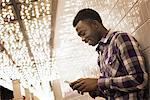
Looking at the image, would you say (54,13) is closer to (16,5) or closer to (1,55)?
(16,5)

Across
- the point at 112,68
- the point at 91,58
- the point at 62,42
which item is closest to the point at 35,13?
the point at 91,58

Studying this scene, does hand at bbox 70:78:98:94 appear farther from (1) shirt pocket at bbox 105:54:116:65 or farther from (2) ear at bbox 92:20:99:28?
(2) ear at bbox 92:20:99:28

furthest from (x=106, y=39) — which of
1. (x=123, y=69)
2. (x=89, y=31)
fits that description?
(x=123, y=69)

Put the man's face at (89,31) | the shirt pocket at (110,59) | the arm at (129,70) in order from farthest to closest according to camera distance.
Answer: the man's face at (89,31)
the shirt pocket at (110,59)
the arm at (129,70)

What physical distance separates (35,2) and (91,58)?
93 cm

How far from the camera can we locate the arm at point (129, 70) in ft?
4.44

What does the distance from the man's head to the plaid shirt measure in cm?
8

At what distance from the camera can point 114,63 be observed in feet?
4.85

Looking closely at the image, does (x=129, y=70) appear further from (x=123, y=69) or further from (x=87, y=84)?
(x=87, y=84)

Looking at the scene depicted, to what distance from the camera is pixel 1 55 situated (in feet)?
19.1

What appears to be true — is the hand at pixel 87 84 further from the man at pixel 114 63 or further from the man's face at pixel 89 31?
the man's face at pixel 89 31

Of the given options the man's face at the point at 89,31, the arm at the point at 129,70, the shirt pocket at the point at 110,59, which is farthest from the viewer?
the man's face at the point at 89,31

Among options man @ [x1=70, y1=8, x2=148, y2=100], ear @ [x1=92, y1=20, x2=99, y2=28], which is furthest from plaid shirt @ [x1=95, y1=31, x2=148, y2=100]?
ear @ [x1=92, y1=20, x2=99, y2=28]

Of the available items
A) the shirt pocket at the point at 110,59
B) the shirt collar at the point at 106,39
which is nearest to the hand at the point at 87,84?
the shirt pocket at the point at 110,59
